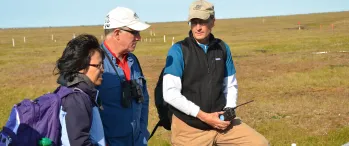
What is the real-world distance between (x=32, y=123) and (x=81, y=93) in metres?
0.43

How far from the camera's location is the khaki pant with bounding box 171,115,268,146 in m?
4.72

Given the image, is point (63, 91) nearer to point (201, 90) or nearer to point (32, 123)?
point (32, 123)

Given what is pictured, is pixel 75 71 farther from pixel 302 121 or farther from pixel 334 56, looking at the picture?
pixel 334 56

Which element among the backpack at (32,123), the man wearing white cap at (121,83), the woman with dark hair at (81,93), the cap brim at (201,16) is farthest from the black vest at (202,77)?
the backpack at (32,123)

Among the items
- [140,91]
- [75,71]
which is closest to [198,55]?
[140,91]

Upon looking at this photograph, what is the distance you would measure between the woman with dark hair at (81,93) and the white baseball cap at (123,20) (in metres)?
0.62

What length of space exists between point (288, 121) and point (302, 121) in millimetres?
340

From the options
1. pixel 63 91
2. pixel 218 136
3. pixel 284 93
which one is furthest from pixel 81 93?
pixel 284 93

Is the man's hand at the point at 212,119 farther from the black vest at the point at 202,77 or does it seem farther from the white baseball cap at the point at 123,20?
the white baseball cap at the point at 123,20

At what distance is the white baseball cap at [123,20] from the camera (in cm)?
412

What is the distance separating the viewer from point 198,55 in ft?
15.5

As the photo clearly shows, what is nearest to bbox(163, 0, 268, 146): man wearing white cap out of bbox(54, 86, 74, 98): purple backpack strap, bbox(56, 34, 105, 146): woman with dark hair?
bbox(56, 34, 105, 146): woman with dark hair

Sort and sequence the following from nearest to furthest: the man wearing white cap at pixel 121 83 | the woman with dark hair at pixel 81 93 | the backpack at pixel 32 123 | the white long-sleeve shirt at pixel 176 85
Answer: the backpack at pixel 32 123
the woman with dark hair at pixel 81 93
the man wearing white cap at pixel 121 83
the white long-sleeve shirt at pixel 176 85

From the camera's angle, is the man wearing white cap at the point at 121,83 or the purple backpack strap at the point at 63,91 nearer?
the purple backpack strap at the point at 63,91
